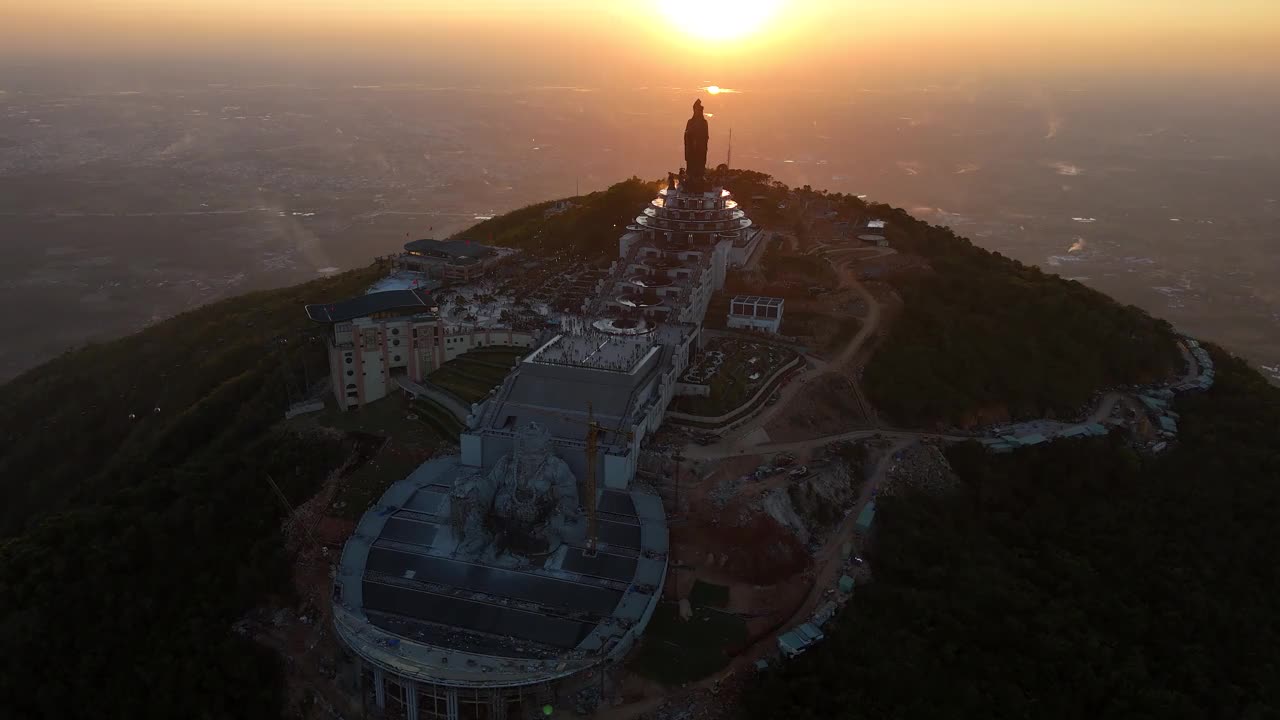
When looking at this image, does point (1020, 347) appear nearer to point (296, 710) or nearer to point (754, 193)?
point (754, 193)

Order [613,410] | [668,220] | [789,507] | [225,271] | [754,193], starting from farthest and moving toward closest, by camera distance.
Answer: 1. [225,271]
2. [754,193]
3. [668,220]
4. [613,410]
5. [789,507]

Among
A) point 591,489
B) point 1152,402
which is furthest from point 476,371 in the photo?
point 1152,402

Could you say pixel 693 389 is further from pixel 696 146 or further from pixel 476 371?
pixel 696 146

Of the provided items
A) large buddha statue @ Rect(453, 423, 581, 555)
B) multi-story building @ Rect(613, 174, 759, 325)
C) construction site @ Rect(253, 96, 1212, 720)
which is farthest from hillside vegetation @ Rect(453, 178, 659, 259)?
large buddha statue @ Rect(453, 423, 581, 555)

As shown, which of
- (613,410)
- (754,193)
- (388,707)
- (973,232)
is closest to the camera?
(388,707)

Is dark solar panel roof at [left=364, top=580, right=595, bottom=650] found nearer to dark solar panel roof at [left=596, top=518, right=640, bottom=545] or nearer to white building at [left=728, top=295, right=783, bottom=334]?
dark solar panel roof at [left=596, top=518, right=640, bottom=545]

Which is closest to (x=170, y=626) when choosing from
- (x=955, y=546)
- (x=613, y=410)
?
(x=613, y=410)
